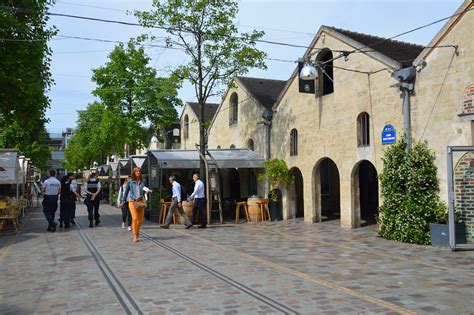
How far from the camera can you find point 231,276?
25.8 feet

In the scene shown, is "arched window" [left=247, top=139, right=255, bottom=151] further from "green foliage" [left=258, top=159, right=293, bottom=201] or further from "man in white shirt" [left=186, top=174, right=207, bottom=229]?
"man in white shirt" [left=186, top=174, right=207, bottom=229]

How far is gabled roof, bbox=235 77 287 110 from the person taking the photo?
21.4m

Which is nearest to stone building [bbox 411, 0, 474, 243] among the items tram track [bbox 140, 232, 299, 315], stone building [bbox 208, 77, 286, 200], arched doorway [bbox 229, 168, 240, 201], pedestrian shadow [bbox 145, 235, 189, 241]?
tram track [bbox 140, 232, 299, 315]

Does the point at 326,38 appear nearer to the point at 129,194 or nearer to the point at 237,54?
the point at 237,54

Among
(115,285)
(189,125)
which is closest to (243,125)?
(189,125)

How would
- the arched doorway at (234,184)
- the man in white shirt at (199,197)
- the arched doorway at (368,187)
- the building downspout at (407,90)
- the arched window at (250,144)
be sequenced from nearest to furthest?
the building downspout at (407,90) → the man in white shirt at (199,197) → the arched doorway at (368,187) → the arched window at (250,144) → the arched doorway at (234,184)

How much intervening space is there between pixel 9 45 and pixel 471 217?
14271 millimetres

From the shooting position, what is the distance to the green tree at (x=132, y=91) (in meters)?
28.7

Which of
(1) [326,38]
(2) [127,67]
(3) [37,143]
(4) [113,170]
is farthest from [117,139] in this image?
(1) [326,38]

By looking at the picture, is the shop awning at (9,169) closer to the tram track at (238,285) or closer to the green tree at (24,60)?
the green tree at (24,60)

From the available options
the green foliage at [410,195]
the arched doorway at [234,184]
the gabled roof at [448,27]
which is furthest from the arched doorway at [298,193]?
the gabled roof at [448,27]

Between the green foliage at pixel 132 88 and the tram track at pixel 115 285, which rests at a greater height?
the green foliage at pixel 132 88

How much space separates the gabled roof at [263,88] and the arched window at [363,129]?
20.8 feet

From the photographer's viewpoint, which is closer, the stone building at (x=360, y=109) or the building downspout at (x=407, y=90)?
the stone building at (x=360, y=109)
